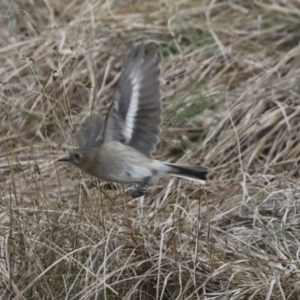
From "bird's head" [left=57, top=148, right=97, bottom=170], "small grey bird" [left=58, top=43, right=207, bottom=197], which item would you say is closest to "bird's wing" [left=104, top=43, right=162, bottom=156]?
"small grey bird" [left=58, top=43, right=207, bottom=197]

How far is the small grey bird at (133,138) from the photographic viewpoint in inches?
155

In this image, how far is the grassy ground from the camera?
13.0 ft

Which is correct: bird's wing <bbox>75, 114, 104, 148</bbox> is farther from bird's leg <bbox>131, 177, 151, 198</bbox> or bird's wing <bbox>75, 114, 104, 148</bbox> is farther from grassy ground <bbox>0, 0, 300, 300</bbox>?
bird's leg <bbox>131, 177, 151, 198</bbox>

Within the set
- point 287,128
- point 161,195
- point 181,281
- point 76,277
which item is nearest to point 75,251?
point 76,277

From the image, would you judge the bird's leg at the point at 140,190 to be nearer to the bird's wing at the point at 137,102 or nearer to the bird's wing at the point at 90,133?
the bird's wing at the point at 137,102

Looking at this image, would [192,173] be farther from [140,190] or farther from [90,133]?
[90,133]

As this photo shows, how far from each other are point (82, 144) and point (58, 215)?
0.31 m

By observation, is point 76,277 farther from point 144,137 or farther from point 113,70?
point 113,70

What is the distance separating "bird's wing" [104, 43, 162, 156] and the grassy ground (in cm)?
10

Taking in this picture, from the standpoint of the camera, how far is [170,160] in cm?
559

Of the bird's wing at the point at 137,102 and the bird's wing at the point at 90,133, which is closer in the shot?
the bird's wing at the point at 137,102

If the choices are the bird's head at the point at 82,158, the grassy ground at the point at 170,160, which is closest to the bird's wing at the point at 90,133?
the grassy ground at the point at 170,160

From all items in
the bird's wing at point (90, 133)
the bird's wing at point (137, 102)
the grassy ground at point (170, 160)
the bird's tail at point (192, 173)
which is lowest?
the grassy ground at point (170, 160)

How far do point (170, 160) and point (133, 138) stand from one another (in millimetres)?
1548
